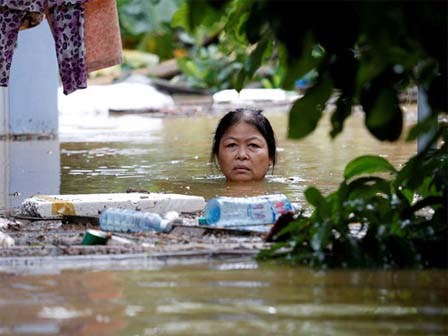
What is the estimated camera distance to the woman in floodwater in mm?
7594

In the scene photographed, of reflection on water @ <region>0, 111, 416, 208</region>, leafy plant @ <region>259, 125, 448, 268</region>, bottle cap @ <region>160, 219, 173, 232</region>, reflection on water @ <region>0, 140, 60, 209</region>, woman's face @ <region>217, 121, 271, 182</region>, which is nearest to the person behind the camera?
leafy plant @ <region>259, 125, 448, 268</region>

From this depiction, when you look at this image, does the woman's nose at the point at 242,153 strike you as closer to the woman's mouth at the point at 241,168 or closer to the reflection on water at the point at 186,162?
the woman's mouth at the point at 241,168

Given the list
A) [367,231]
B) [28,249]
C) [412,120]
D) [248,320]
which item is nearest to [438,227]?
[367,231]

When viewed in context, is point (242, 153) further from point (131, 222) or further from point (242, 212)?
point (131, 222)

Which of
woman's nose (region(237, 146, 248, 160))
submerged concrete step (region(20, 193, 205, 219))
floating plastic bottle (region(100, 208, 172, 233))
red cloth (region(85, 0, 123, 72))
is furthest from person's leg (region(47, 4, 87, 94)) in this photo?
floating plastic bottle (region(100, 208, 172, 233))

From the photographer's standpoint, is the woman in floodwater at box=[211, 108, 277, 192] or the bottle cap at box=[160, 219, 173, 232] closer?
the bottle cap at box=[160, 219, 173, 232]

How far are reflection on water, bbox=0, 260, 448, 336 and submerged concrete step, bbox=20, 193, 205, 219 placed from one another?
133cm

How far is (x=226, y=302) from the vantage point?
11.7 ft

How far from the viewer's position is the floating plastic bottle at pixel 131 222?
16.2 feet

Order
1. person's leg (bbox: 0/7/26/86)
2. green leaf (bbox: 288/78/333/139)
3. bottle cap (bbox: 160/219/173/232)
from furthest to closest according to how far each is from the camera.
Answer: person's leg (bbox: 0/7/26/86), bottle cap (bbox: 160/219/173/232), green leaf (bbox: 288/78/333/139)

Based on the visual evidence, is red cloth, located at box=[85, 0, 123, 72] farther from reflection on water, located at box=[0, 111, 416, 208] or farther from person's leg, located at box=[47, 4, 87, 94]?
reflection on water, located at box=[0, 111, 416, 208]

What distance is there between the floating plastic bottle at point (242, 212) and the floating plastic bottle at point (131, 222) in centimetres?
21

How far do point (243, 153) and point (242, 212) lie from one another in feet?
8.42

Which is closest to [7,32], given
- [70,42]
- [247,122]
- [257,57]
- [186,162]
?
[70,42]
